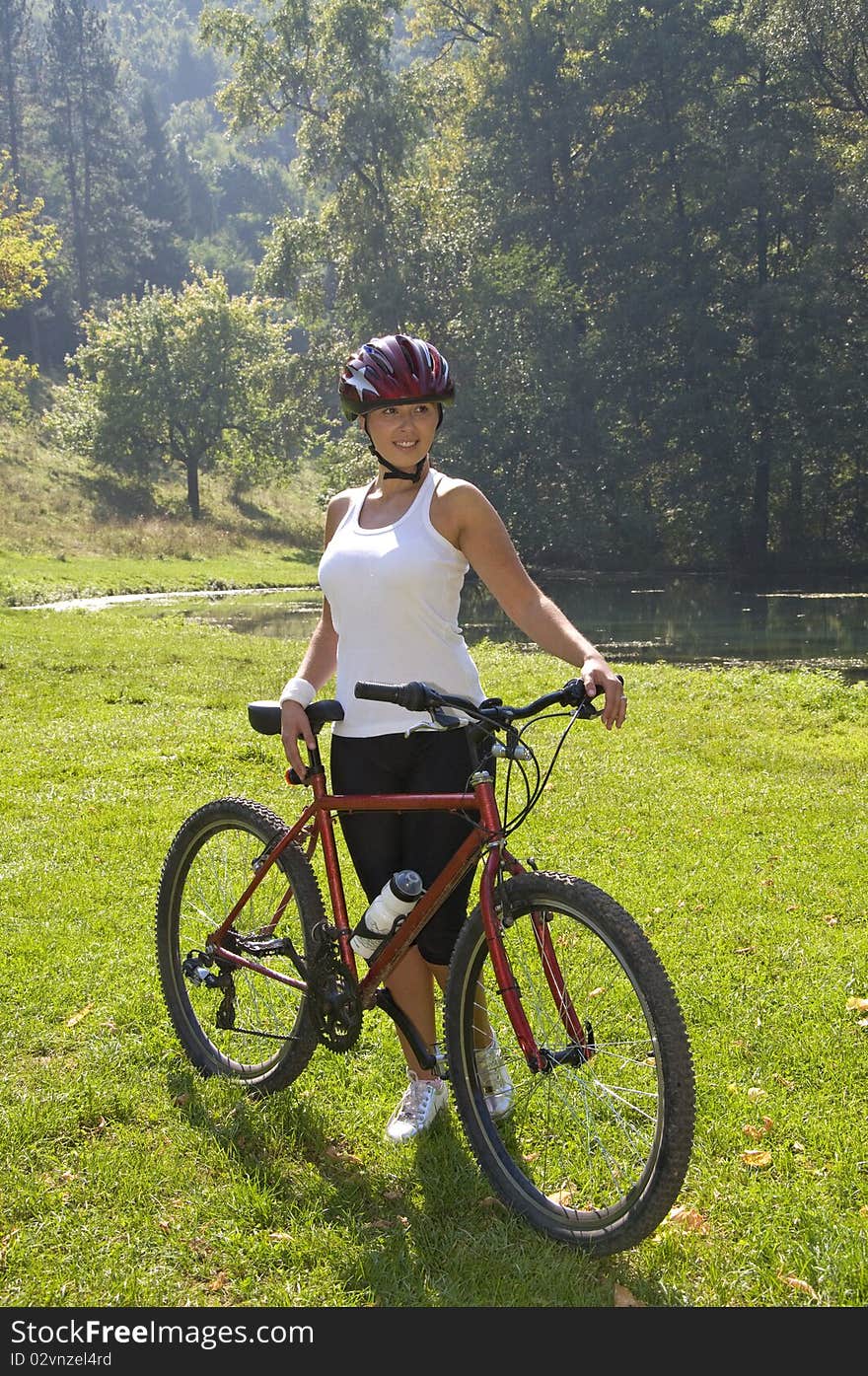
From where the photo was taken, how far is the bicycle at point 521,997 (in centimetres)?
322

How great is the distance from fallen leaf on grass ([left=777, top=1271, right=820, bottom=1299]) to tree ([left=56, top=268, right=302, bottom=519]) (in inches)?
2023

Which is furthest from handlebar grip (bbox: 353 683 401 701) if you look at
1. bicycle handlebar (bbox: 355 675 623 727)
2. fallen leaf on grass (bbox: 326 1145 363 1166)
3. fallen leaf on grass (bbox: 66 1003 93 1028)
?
fallen leaf on grass (bbox: 66 1003 93 1028)

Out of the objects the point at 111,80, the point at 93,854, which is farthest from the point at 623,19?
the point at 111,80

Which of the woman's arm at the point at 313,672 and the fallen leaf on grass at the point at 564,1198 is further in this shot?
the woman's arm at the point at 313,672

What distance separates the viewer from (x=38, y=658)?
16562 mm

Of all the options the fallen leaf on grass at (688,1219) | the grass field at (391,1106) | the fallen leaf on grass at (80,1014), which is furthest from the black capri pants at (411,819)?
the fallen leaf on grass at (80,1014)

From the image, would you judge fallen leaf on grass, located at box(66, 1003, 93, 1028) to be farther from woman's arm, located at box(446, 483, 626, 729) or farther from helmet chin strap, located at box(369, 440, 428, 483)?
helmet chin strap, located at box(369, 440, 428, 483)

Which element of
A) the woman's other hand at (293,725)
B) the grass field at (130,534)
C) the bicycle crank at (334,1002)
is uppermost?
the woman's other hand at (293,725)

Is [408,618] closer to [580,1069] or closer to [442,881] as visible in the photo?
[442,881]

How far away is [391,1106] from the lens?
4.34 metres

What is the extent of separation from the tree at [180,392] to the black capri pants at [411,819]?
5032 centimetres

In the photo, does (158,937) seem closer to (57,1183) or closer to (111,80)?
(57,1183)

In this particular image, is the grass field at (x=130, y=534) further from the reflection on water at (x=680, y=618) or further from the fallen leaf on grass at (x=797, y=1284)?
the fallen leaf on grass at (x=797, y=1284)

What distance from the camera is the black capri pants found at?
12.6 feet
